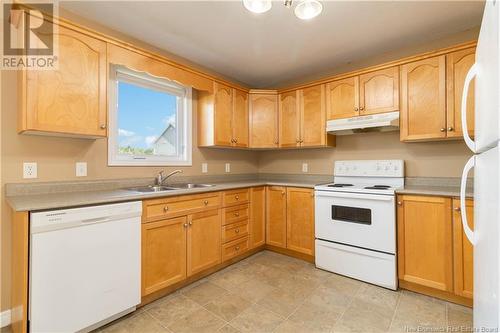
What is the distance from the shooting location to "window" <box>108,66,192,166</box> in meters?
2.38

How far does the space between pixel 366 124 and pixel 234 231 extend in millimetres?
1872

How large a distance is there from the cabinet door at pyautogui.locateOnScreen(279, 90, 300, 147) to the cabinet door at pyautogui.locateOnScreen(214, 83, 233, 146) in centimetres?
73

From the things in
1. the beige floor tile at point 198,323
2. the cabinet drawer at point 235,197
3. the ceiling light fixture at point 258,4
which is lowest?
the beige floor tile at point 198,323

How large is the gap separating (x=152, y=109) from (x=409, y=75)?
274 cm

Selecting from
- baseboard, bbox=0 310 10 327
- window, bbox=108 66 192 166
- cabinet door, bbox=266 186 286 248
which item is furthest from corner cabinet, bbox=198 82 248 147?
baseboard, bbox=0 310 10 327

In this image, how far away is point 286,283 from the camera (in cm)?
236

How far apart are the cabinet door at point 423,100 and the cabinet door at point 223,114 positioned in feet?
6.31

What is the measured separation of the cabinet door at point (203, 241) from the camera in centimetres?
229

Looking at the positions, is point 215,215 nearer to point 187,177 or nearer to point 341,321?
point 187,177

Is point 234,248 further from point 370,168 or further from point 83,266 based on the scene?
point 370,168

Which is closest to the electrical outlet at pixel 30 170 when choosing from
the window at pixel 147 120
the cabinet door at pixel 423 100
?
the window at pixel 147 120

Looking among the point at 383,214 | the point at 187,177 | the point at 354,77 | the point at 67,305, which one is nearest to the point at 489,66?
the point at 383,214

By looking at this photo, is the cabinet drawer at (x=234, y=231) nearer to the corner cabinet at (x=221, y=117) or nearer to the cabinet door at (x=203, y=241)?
the cabinet door at (x=203, y=241)

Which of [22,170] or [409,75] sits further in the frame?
[409,75]
